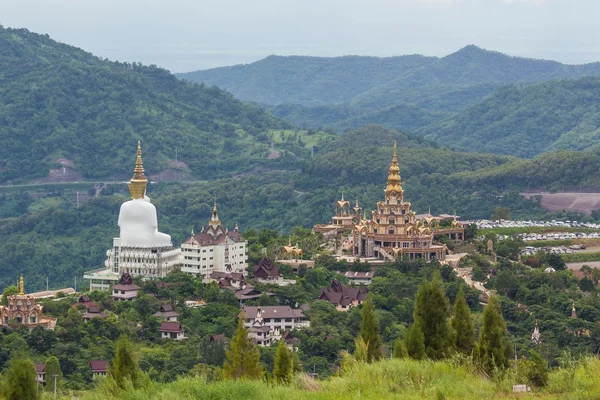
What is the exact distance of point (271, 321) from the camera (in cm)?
4656

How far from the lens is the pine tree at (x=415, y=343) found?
2742 cm

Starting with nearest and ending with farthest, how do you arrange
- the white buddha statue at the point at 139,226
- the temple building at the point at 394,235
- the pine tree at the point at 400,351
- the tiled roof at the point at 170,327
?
the pine tree at the point at 400,351, the tiled roof at the point at 170,327, the white buddha statue at the point at 139,226, the temple building at the point at 394,235

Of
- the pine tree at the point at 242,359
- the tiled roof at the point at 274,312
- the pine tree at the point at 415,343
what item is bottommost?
the tiled roof at the point at 274,312

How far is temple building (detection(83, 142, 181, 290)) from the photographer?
5178 cm

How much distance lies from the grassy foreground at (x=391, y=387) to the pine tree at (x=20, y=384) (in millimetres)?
744

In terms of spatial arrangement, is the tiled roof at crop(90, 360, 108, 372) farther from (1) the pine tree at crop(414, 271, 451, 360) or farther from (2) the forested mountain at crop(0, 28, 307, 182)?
(2) the forested mountain at crop(0, 28, 307, 182)

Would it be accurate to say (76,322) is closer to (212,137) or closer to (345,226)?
(345,226)

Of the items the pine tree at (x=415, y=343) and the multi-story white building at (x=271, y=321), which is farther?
the multi-story white building at (x=271, y=321)

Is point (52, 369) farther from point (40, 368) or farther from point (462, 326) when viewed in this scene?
point (462, 326)

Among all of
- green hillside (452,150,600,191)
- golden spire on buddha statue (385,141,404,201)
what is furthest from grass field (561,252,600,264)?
green hillside (452,150,600,191)

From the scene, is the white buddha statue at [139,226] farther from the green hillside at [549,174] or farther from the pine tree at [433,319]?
the green hillside at [549,174]

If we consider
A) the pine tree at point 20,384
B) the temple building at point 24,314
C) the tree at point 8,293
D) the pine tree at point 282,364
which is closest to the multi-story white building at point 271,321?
the temple building at point 24,314

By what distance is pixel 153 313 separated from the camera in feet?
155

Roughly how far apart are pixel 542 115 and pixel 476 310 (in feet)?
396
